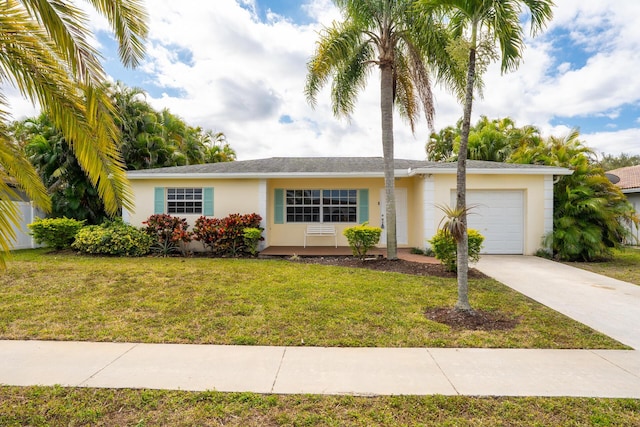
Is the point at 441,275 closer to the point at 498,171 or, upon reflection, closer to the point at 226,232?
the point at 498,171

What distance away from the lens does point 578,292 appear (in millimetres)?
6539

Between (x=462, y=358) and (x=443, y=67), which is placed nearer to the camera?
(x=462, y=358)

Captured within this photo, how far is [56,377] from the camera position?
10.7 feet

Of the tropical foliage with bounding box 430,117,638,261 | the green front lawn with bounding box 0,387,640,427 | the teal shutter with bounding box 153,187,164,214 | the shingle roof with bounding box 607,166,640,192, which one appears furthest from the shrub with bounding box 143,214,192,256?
the shingle roof with bounding box 607,166,640,192

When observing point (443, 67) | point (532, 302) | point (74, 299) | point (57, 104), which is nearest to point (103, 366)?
point (57, 104)

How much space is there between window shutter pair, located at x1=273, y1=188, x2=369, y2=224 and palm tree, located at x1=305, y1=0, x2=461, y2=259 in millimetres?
3125

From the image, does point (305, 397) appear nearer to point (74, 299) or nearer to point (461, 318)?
point (461, 318)

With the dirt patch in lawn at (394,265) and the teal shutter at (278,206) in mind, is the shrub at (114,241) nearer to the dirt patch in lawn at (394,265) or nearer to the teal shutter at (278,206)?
the teal shutter at (278,206)

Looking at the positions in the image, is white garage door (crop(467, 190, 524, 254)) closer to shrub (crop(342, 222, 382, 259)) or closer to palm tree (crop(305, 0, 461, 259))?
palm tree (crop(305, 0, 461, 259))

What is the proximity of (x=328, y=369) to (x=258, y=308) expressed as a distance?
2.31 meters

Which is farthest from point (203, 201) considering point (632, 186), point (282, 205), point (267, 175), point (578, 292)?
point (632, 186)

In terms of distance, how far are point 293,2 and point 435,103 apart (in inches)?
211

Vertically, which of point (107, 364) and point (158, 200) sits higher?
point (158, 200)

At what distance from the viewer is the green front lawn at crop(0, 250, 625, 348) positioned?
14.1 ft
